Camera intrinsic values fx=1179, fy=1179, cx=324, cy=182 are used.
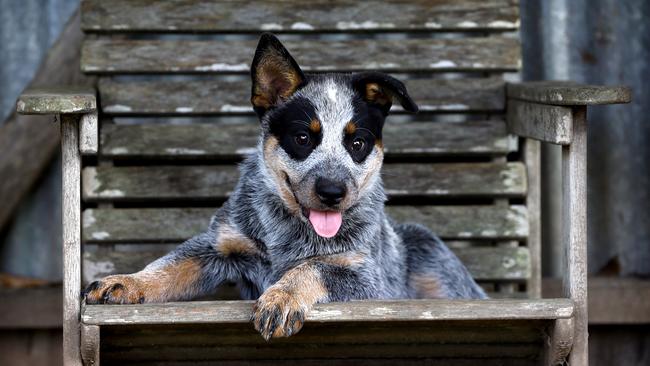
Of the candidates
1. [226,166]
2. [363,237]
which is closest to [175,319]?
[363,237]

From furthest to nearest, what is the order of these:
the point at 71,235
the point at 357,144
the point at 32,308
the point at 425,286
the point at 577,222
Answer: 1. the point at 32,308
2. the point at 425,286
3. the point at 357,144
4. the point at 577,222
5. the point at 71,235

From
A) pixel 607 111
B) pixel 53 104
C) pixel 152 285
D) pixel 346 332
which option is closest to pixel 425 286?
pixel 346 332

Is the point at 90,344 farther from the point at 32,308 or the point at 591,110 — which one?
the point at 591,110

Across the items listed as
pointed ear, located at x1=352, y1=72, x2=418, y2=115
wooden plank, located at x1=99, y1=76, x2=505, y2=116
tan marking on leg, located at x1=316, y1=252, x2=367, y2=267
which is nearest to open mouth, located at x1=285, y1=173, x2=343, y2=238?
tan marking on leg, located at x1=316, y1=252, x2=367, y2=267

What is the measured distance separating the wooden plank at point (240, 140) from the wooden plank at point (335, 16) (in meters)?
0.41

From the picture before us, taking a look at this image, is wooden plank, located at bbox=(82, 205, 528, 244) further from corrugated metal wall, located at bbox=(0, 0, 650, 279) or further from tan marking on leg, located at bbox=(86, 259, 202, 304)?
tan marking on leg, located at bbox=(86, 259, 202, 304)

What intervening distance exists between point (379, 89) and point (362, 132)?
0.18 metres

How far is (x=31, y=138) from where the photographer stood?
521 centimetres

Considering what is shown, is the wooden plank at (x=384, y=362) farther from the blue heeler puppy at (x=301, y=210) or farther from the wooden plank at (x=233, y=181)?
the wooden plank at (x=233, y=181)

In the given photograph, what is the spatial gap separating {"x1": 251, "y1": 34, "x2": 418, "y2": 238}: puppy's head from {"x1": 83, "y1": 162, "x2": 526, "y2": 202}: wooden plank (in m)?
0.70

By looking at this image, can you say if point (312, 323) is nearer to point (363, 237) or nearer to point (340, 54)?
point (363, 237)

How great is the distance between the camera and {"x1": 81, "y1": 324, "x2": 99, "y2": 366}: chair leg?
3.80 meters

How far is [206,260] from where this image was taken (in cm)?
429

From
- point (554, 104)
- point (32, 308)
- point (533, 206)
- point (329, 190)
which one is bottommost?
point (32, 308)
